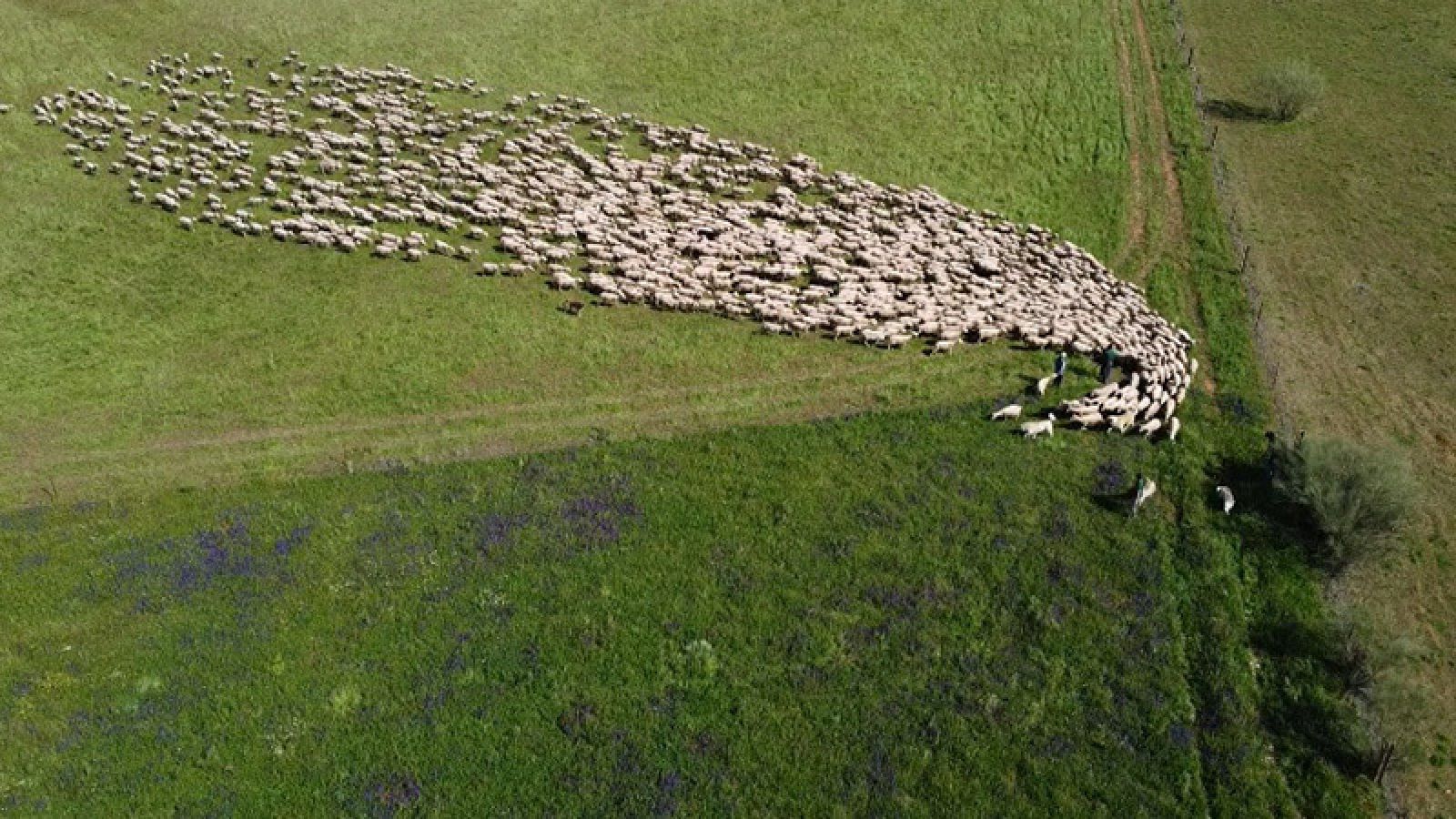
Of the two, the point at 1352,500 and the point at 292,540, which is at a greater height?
the point at 1352,500

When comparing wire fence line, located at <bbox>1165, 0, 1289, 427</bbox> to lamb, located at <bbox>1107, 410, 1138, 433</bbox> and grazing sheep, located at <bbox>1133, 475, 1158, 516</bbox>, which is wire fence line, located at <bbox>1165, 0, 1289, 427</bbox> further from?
grazing sheep, located at <bbox>1133, 475, 1158, 516</bbox>

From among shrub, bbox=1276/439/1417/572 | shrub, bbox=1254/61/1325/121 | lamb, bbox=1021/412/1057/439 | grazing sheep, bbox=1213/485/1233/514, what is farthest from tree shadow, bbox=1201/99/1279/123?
grazing sheep, bbox=1213/485/1233/514

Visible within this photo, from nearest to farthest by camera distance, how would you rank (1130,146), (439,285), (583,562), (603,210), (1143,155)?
(583,562)
(439,285)
(603,210)
(1143,155)
(1130,146)

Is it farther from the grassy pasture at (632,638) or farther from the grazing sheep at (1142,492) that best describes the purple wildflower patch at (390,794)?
the grazing sheep at (1142,492)

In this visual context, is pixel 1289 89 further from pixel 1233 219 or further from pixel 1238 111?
pixel 1233 219

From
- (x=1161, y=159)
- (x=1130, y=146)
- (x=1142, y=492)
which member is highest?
(x=1130, y=146)

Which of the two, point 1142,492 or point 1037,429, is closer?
point 1142,492

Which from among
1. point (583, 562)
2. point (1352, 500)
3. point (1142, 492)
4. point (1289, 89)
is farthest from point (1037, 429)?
point (1289, 89)
